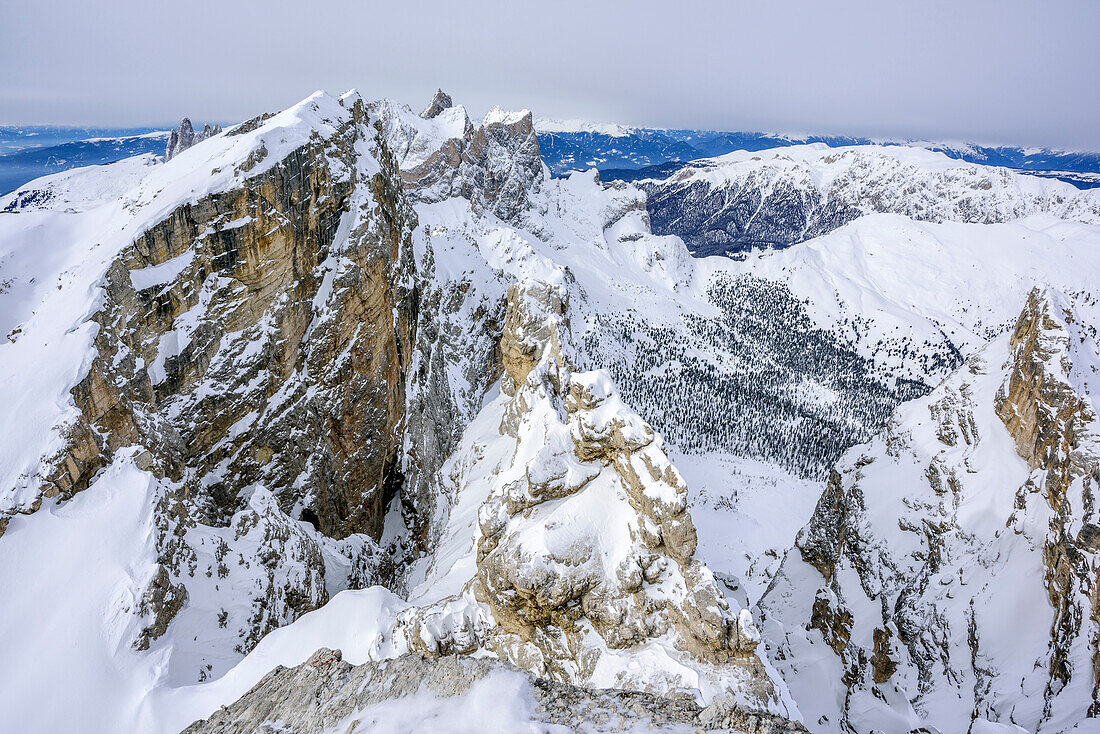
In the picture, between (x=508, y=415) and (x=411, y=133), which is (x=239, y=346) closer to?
(x=508, y=415)

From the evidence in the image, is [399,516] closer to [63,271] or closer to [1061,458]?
[63,271]

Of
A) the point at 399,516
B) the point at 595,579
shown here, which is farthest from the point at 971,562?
the point at 399,516

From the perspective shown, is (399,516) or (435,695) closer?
(435,695)

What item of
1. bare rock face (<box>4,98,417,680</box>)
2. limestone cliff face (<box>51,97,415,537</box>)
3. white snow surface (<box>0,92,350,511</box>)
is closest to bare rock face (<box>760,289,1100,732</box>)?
bare rock face (<box>4,98,417,680</box>)

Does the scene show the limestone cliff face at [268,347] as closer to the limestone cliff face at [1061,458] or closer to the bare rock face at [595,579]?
the bare rock face at [595,579]

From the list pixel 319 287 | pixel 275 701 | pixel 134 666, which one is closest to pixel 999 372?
pixel 275 701

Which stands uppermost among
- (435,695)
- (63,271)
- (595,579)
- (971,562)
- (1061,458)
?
(63,271)

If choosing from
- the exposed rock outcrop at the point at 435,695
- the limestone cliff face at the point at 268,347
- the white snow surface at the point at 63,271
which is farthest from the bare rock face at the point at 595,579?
the white snow surface at the point at 63,271
